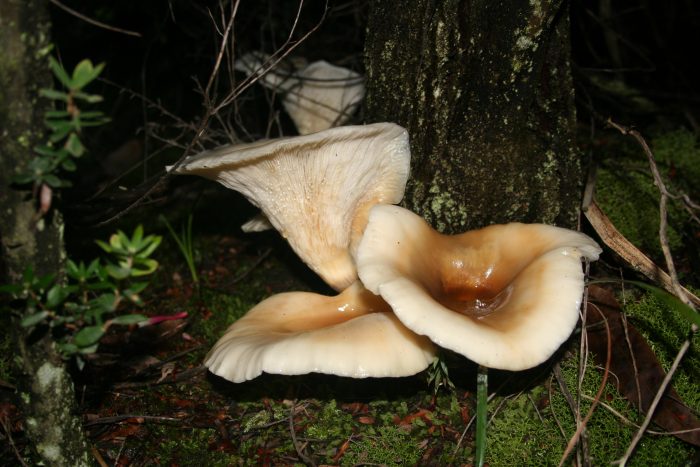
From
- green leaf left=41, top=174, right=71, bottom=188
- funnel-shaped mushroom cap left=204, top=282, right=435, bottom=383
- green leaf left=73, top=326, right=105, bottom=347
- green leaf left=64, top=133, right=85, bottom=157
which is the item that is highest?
green leaf left=64, top=133, right=85, bottom=157

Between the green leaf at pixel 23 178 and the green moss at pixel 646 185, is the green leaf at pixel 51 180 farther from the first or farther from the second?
the green moss at pixel 646 185

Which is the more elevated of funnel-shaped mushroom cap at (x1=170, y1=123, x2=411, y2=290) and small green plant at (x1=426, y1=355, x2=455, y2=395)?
funnel-shaped mushroom cap at (x1=170, y1=123, x2=411, y2=290)

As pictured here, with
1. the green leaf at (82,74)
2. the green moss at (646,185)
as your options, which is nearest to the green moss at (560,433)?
the green moss at (646,185)

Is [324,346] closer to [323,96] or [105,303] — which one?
[105,303]

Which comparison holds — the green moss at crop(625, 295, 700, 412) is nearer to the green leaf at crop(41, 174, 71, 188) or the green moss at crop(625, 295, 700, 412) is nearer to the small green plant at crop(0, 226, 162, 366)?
the small green plant at crop(0, 226, 162, 366)

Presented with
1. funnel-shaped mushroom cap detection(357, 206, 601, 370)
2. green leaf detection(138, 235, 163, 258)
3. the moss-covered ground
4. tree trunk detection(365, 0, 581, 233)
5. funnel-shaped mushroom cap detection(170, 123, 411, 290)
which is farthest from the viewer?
tree trunk detection(365, 0, 581, 233)

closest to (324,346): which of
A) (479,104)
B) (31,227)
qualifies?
(31,227)

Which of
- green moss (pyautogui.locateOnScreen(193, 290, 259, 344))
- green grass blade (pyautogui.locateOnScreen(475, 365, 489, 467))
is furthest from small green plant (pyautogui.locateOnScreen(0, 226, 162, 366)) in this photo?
green moss (pyautogui.locateOnScreen(193, 290, 259, 344))
